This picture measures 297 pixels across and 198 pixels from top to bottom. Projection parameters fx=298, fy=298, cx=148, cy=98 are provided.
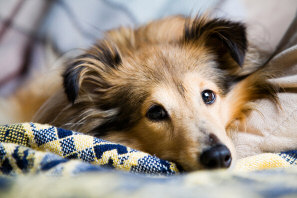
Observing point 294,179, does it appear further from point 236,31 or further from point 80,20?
point 80,20

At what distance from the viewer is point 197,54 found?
1947mm

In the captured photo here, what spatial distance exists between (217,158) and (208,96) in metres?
0.56

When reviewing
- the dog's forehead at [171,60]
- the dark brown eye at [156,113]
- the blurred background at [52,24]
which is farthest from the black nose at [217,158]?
the blurred background at [52,24]

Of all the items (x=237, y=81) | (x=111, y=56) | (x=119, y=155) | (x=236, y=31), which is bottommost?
(x=119, y=155)

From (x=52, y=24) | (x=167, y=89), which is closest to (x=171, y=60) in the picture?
(x=167, y=89)

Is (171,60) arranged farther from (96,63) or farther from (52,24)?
(52,24)

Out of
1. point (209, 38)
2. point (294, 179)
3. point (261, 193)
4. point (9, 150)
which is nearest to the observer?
point (261, 193)

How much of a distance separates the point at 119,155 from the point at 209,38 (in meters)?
1.11

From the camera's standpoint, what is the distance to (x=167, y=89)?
175cm

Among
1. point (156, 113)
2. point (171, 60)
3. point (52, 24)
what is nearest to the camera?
point (156, 113)

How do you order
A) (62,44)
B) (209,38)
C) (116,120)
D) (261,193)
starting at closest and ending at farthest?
(261,193), (116,120), (209,38), (62,44)

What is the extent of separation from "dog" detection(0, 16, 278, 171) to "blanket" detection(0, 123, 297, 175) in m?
0.22

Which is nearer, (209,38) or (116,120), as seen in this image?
(116,120)

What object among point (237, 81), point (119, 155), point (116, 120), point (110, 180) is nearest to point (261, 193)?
point (110, 180)
